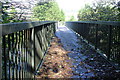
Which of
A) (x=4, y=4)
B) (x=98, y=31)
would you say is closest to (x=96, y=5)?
(x=98, y=31)

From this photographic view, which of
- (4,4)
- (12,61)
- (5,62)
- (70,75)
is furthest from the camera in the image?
(70,75)

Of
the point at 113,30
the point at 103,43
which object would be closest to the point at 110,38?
the point at 113,30

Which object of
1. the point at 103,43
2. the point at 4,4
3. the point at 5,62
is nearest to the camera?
the point at 5,62

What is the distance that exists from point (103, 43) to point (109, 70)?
6.16 feet

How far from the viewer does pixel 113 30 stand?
16.9 ft

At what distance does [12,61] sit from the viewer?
1944 millimetres

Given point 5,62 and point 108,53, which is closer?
point 5,62

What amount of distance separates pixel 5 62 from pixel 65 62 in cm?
374

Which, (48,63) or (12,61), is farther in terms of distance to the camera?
(48,63)

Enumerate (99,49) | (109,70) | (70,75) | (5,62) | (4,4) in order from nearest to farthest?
(5,62) < (4,4) < (70,75) < (109,70) < (99,49)

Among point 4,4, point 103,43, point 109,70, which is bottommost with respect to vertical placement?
point 109,70

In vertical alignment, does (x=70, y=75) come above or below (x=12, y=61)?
below

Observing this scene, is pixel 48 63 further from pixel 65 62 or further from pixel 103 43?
pixel 103 43

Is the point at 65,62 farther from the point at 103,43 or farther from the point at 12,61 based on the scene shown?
the point at 12,61
